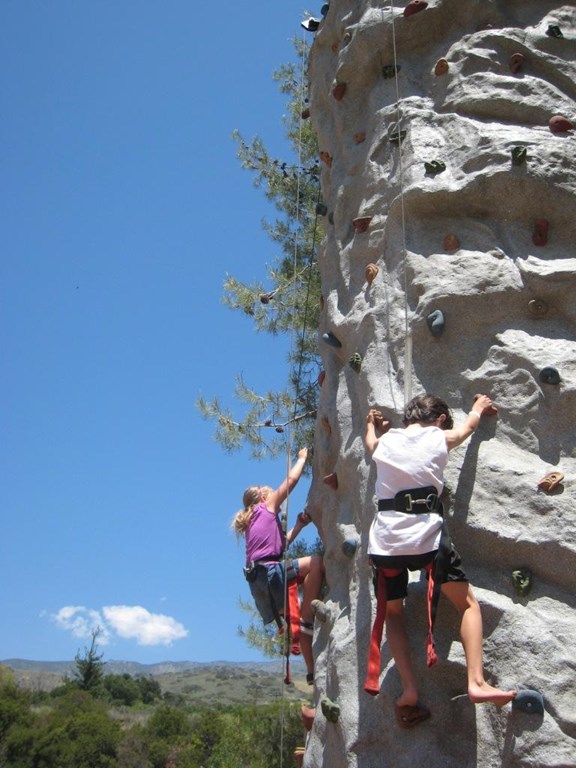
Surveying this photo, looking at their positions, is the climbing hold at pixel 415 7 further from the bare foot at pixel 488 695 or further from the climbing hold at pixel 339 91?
the bare foot at pixel 488 695

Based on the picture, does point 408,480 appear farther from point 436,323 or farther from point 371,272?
point 371,272

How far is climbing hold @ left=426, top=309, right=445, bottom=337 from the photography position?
3521mm

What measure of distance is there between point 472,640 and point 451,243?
1.79m

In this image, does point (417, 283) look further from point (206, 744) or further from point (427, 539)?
point (206, 744)

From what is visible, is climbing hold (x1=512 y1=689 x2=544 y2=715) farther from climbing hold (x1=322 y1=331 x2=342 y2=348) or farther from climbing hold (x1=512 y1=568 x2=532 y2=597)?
climbing hold (x1=322 y1=331 x2=342 y2=348)

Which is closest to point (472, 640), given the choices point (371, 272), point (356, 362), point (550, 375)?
point (550, 375)

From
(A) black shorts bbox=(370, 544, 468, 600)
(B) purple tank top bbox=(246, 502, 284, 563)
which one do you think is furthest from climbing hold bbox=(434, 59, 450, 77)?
(A) black shorts bbox=(370, 544, 468, 600)

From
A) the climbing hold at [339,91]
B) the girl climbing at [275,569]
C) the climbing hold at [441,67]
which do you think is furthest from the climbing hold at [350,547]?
the climbing hold at [339,91]

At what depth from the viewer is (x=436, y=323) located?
3520 millimetres

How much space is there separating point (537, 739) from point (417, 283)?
1.91 m

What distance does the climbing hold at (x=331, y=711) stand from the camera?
3.22 meters

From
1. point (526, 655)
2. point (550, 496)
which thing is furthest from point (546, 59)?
point (526, 655)

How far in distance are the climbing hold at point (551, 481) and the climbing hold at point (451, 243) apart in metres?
1.15

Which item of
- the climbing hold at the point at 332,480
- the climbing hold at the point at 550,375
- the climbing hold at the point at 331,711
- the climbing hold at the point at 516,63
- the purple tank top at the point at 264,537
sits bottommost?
the climbing hold at the point at 331,711
